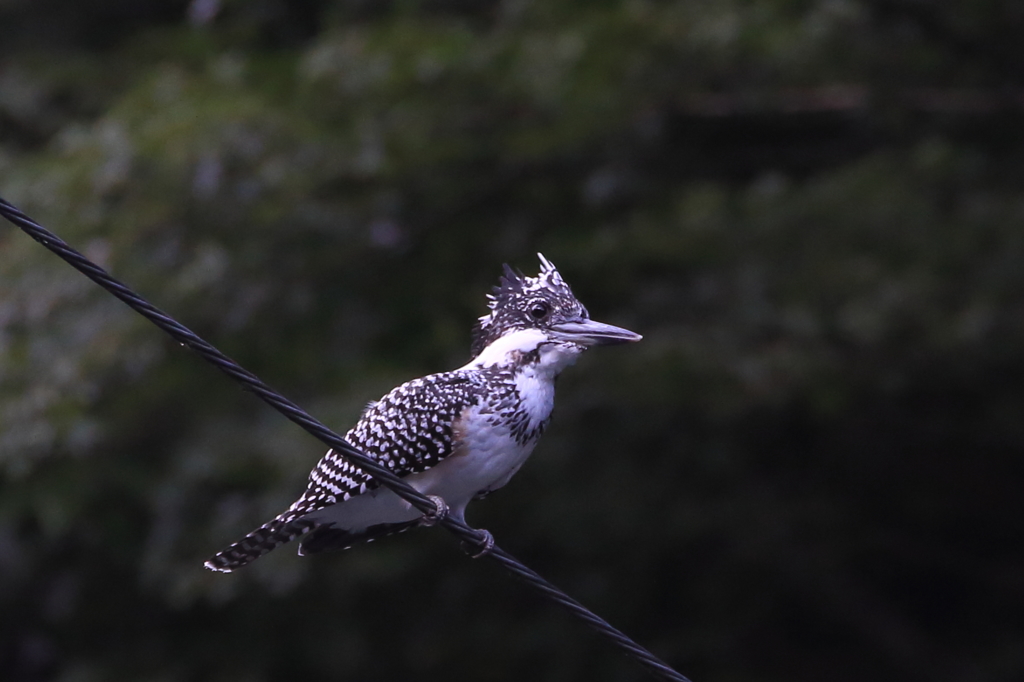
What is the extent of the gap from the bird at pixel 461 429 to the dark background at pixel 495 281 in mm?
1906

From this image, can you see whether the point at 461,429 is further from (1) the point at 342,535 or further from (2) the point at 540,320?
(1) the point at 342,535

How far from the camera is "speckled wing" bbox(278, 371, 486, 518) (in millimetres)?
3287

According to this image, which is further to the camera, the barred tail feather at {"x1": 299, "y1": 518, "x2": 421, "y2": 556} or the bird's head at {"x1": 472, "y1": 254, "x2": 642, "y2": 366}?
the barred tail feather at {"x1": 299, "y1": 518, "x2": 421, "y2": 556}

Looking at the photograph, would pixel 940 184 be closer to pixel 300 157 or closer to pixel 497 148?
pixel 497 148

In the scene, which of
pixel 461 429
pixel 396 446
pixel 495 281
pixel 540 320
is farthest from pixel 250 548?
pixel 495 281

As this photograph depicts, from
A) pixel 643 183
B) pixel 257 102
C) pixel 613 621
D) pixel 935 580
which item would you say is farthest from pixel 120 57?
pixel 935 580

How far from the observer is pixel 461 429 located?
129 inches

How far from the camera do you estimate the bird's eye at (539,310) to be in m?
3.44

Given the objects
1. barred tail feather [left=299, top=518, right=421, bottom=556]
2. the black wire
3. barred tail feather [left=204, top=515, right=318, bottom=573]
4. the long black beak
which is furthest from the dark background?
the black wire

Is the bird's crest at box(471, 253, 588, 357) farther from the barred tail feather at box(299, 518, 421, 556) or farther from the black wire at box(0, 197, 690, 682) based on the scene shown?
the black wire at box(0, 197, 690, 682)

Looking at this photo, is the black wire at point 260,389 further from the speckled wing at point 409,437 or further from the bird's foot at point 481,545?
the speckled wing at point 409,437

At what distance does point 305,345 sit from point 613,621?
261 centimetres

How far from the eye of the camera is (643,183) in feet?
21.4

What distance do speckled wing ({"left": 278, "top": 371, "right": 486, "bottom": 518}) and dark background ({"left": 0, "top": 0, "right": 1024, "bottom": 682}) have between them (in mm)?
1940
